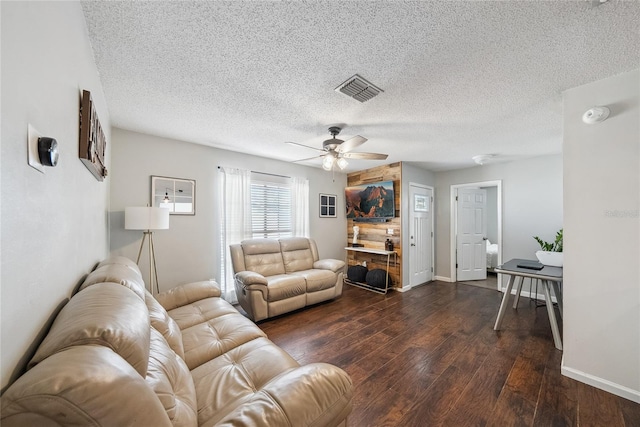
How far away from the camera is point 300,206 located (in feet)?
15.0

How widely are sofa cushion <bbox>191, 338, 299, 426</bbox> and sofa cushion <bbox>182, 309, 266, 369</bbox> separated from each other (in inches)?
3.0

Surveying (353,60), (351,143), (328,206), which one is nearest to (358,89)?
(353,60)

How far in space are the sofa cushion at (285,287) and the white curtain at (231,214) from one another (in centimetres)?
79

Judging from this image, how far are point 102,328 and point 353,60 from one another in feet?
6.11

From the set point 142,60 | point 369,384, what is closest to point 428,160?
point 369,384

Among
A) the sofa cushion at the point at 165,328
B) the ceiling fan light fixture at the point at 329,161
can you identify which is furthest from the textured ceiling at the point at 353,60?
the sofa cushion at the point at 165,328

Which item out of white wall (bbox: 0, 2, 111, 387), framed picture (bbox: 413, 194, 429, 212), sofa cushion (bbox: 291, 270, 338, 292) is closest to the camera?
white wall (bbox: 0, 2, 111, 387)

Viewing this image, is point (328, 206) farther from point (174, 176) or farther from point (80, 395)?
point (80, 395)

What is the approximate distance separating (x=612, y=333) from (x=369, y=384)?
6.13 ft

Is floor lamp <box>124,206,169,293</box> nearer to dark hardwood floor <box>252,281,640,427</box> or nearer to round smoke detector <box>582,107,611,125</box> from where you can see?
dark hardwood floor <box>252,281,640,427</box>

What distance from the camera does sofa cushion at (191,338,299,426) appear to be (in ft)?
3.76

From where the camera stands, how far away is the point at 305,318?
10.4 feet

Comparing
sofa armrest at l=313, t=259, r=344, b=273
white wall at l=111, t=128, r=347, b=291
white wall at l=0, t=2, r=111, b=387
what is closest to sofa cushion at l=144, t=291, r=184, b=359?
white wall at l=0, t=2, r=111, b=387

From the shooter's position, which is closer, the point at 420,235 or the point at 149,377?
the point at 149,377
